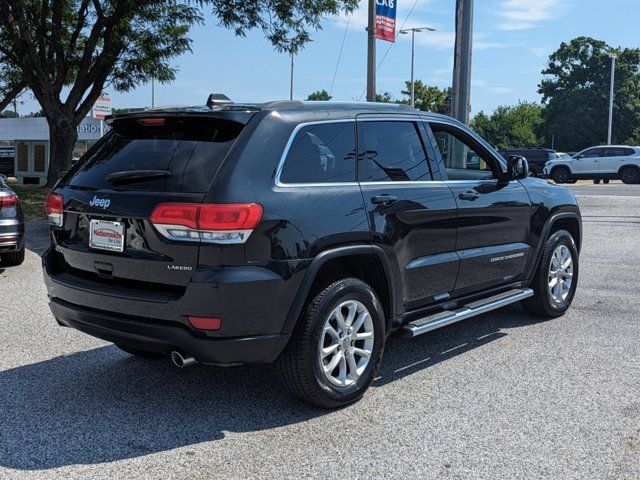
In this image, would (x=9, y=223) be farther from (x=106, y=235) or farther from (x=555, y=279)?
(x=555, y=279)

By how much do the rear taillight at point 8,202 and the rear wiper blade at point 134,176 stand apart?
4.77 meters

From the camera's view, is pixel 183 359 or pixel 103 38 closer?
pixel 183 359

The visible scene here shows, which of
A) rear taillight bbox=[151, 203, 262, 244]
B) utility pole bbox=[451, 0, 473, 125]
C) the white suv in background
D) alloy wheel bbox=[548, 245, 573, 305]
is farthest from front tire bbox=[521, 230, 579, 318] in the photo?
the white suv in background

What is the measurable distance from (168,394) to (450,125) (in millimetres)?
2854

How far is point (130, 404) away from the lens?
4316mm

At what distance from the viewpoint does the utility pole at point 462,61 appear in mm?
14562

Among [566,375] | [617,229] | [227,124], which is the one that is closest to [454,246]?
[566,375]

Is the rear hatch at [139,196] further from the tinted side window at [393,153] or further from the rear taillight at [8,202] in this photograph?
the rear taillight at [8,202]

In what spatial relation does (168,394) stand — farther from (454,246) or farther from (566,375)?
(566,375)

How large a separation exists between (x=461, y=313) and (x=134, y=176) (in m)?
2.49

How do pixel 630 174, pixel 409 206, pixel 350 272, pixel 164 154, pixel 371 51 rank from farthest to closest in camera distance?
pixel 630 174 < pixel 371 51 < pixel 409 206 < pixel 350 272 < pixel 164 154

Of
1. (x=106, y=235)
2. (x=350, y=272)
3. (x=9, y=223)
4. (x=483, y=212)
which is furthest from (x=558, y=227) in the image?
(x=9, y=223)

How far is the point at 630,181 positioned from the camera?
1286 inches

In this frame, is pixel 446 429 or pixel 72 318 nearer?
pixel 446 429
